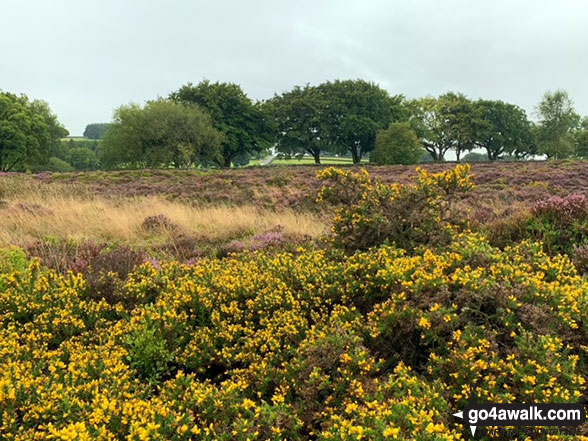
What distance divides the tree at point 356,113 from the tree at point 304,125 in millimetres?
876

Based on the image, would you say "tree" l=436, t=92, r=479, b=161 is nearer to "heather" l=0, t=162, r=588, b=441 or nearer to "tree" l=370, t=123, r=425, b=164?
"tree" l=370, t=123, r=425, b=164

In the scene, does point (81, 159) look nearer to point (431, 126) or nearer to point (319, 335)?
point (431, 126)

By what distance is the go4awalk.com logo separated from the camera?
2205 mm

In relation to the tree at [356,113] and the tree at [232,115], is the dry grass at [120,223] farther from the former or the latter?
the tree at [356,113]

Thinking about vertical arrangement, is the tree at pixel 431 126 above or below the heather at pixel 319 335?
above

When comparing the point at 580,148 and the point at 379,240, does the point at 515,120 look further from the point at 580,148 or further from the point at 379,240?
the point at 379,240

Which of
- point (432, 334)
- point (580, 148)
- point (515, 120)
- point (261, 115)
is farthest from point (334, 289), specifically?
point (580, 148)

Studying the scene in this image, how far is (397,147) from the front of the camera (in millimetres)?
47594

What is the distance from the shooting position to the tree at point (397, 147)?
1865 inches

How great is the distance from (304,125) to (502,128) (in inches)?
1289

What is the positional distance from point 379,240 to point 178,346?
9.03 feet

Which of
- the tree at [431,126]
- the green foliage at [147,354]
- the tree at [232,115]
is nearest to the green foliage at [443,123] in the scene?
the tree at [431,126]

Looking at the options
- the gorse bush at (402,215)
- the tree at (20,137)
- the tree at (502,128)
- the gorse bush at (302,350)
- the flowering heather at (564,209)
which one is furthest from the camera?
the tree at (502,128)

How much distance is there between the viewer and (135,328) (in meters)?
3.49
